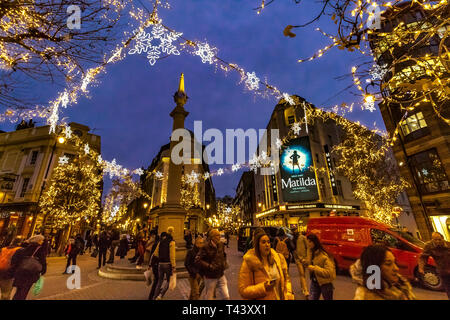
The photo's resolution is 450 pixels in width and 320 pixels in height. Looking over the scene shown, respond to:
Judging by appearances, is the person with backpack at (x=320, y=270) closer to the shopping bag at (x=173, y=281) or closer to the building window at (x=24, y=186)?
the shopping bag at (x=173, y=281)

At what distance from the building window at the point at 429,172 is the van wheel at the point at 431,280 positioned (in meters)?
11.8

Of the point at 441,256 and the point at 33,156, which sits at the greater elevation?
the point at 33,156

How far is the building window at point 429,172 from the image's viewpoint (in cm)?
1419

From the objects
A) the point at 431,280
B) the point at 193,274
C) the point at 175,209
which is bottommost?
the point at 431,280

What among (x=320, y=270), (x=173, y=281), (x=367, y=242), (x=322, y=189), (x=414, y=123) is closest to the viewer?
(x=320, y=270)

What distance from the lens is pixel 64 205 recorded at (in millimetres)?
16766

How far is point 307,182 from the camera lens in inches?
984

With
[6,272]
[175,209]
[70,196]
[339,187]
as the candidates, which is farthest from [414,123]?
[70,196]

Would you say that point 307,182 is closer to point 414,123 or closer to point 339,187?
point 339,187

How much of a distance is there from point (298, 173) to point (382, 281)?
24714 millimetres

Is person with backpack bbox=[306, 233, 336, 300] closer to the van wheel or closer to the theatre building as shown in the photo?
the van wheel

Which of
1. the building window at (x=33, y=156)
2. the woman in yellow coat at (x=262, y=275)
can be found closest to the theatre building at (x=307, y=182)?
the woman in yellow coat at (x=262, y=275)

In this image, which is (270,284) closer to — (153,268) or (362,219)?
(153,268)

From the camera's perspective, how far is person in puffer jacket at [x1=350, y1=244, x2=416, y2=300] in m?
2.46
